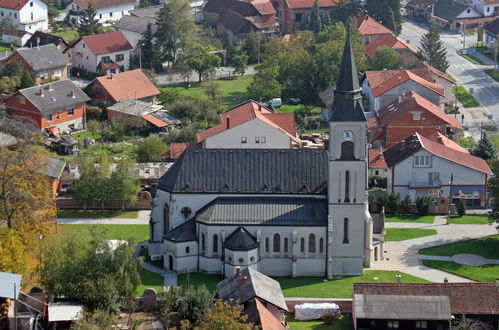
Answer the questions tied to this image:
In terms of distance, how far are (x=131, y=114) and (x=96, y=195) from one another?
28435 millimetres

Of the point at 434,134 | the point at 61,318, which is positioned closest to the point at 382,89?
the point at 434,134

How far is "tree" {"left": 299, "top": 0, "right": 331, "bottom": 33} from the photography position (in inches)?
6127

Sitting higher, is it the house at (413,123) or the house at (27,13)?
the house at (27,13)

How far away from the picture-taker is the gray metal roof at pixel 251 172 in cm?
8275

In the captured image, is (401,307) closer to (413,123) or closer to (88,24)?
(413,123)

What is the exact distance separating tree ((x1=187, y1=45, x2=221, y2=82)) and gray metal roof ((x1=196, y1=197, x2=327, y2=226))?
5968cm

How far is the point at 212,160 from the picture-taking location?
8369cm

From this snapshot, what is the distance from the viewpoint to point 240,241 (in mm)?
80188

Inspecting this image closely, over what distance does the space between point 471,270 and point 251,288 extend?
20163 millimetres

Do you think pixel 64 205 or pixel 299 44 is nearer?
pixel 64 205

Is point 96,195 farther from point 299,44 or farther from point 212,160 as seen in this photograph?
point 299,44

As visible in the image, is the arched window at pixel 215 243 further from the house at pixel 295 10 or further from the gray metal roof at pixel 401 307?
the house at pixel 295 10

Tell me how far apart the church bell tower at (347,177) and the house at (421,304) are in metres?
8.82

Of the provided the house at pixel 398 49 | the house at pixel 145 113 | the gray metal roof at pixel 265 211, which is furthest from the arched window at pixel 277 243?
the house at pixel 398 49
